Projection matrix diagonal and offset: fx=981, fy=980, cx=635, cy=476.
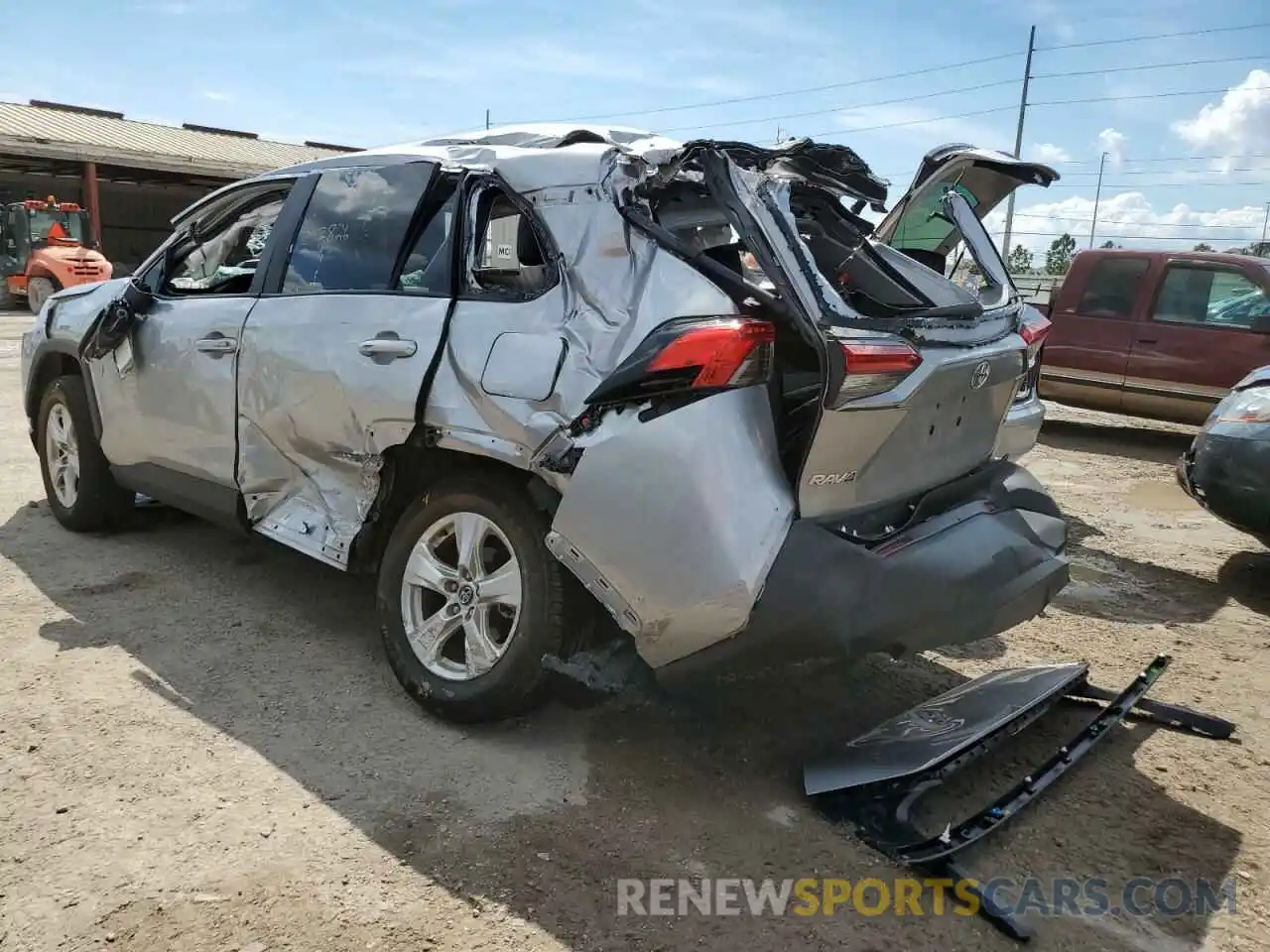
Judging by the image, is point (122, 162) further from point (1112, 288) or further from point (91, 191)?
point (1112, 288)

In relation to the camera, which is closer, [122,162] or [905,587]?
[905,587]

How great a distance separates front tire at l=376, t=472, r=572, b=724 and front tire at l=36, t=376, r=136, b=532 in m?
2.48

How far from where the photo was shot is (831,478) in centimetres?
269

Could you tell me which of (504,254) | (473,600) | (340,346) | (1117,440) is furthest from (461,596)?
(1117,440)

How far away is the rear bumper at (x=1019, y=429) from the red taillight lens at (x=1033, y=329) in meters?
0.25

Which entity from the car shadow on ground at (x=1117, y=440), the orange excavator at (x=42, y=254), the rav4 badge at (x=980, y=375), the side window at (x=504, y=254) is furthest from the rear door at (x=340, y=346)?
the orange excavator at (x=42, y=254)

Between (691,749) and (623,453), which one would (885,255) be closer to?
(623,453)

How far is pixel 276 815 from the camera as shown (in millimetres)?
2752

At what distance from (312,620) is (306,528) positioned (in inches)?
25.2

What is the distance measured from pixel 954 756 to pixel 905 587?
57 centimetres

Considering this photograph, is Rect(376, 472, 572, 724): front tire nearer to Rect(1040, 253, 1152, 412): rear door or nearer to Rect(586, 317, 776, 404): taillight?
Rect(586, 317, 776, 404): taillight

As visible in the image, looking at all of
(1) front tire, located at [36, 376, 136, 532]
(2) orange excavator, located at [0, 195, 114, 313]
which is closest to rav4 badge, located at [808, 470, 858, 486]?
(1) front tire, located at [36, 376, 136, 532]

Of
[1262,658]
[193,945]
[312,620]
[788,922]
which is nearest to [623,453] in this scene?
[788,922]

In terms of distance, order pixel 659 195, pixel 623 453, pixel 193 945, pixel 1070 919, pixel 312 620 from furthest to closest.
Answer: pixel 312 620 → pixel 659 195 → pixel 623 453 → pixel 1070 919 → pixel 193 945
